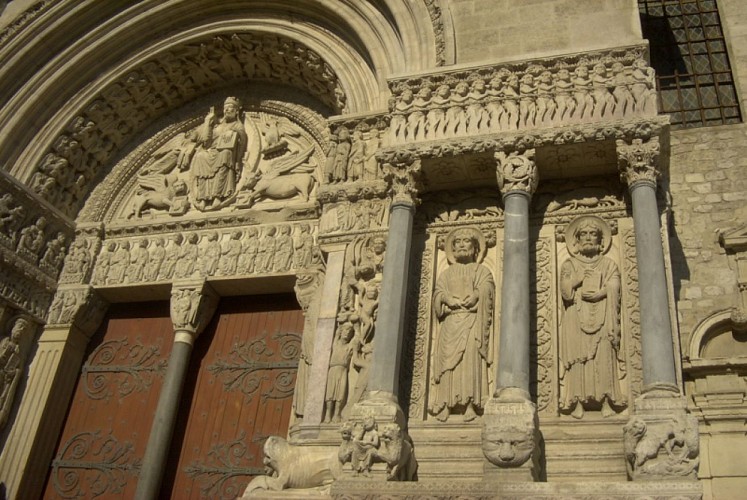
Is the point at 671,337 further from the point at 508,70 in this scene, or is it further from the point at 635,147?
the point at 508,70

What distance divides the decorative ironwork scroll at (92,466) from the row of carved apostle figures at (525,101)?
4.74 meters

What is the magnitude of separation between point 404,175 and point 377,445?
2.64 meters

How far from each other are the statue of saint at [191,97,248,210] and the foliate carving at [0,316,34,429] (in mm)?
2505

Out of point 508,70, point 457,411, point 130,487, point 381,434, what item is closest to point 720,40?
point 508,70

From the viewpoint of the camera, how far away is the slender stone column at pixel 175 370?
8141mm

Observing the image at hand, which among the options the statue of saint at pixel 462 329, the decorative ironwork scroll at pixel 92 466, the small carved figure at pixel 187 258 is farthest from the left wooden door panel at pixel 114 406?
the statue of saint at pixel 462 329

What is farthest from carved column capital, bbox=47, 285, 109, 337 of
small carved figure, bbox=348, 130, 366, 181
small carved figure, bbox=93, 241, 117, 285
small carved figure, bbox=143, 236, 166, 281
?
small carved figure, bbox=348, 130, 366, 181

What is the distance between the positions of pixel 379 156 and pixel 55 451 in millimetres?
5246

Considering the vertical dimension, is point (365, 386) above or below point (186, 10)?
below

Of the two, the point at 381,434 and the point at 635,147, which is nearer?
the point at 381,434

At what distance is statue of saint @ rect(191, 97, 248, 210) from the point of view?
32.1ft

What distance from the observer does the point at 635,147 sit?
21.8ft

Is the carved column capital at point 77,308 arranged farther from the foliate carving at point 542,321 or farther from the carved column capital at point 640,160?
the carved column capital at point 640,160

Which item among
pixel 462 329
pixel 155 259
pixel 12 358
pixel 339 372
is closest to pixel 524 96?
pixel 462 329
